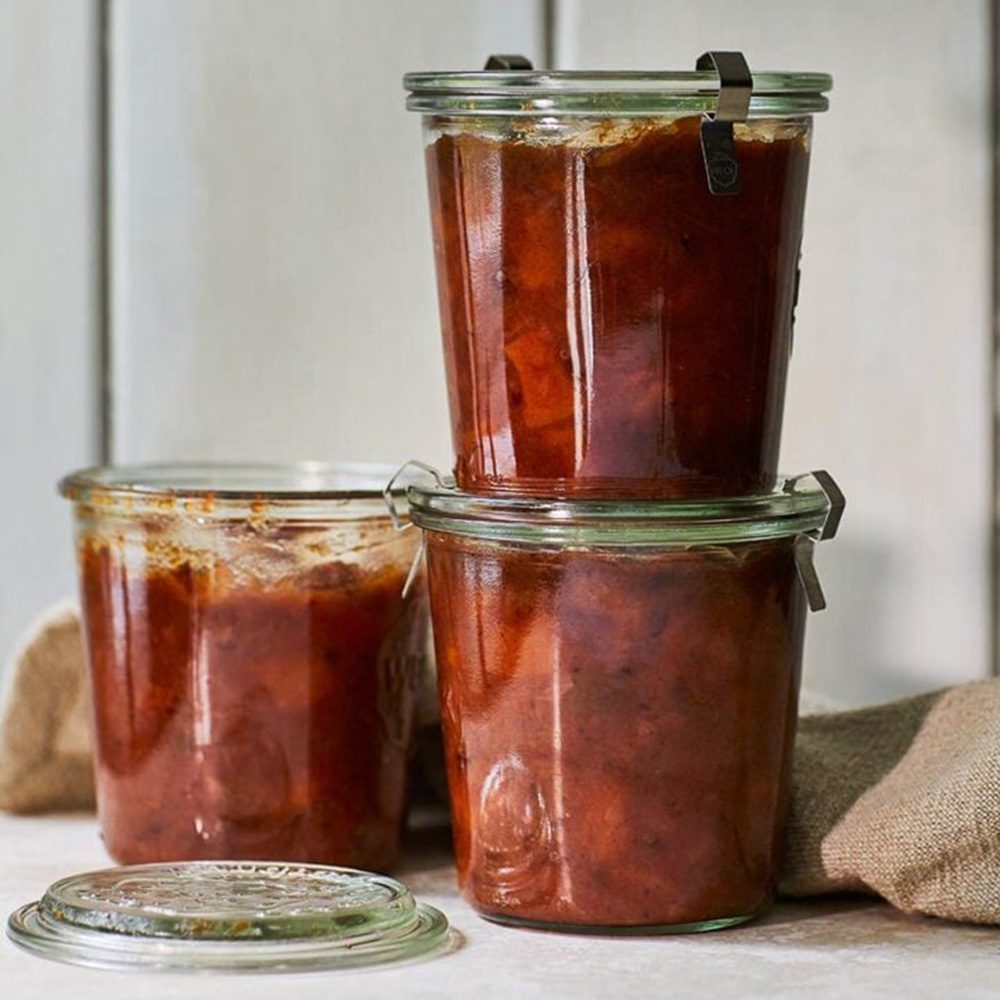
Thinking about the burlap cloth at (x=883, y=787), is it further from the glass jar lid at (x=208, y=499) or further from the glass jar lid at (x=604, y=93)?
the glass jar lid at (x=604, y=93)

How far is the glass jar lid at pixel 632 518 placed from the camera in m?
0.77

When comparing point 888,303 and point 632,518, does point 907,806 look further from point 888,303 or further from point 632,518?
point 888,303

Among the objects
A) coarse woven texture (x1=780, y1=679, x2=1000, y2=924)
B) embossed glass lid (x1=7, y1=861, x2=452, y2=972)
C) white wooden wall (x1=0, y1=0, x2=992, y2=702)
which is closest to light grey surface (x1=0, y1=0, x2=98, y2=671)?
white wooden wall (x1=0, y1=0, x2=992, y2=702)

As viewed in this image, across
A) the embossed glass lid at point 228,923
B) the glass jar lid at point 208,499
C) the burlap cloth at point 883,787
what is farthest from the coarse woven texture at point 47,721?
the embossed glass lid at point 228,923

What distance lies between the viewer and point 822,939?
2.65ft

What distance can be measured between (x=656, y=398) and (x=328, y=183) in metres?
0.43

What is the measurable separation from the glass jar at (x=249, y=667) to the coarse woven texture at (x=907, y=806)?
0.20 meters

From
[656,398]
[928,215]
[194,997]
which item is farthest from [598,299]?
[928,215]

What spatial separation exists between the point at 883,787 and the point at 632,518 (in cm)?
19

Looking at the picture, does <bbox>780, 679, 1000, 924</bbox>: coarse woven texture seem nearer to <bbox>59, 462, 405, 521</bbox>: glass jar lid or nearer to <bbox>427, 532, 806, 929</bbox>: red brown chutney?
<bbox>427, 532, 806, 929</bbox>: red brown chutney

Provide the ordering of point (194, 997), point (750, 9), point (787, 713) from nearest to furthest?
point (194, 997) → point (787, 713) → point (750, 9)

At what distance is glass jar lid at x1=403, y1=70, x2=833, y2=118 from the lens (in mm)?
761

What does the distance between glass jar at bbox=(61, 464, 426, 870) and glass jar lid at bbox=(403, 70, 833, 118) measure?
0.64 feet

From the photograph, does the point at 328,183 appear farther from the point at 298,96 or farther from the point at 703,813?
the point at 703,813
